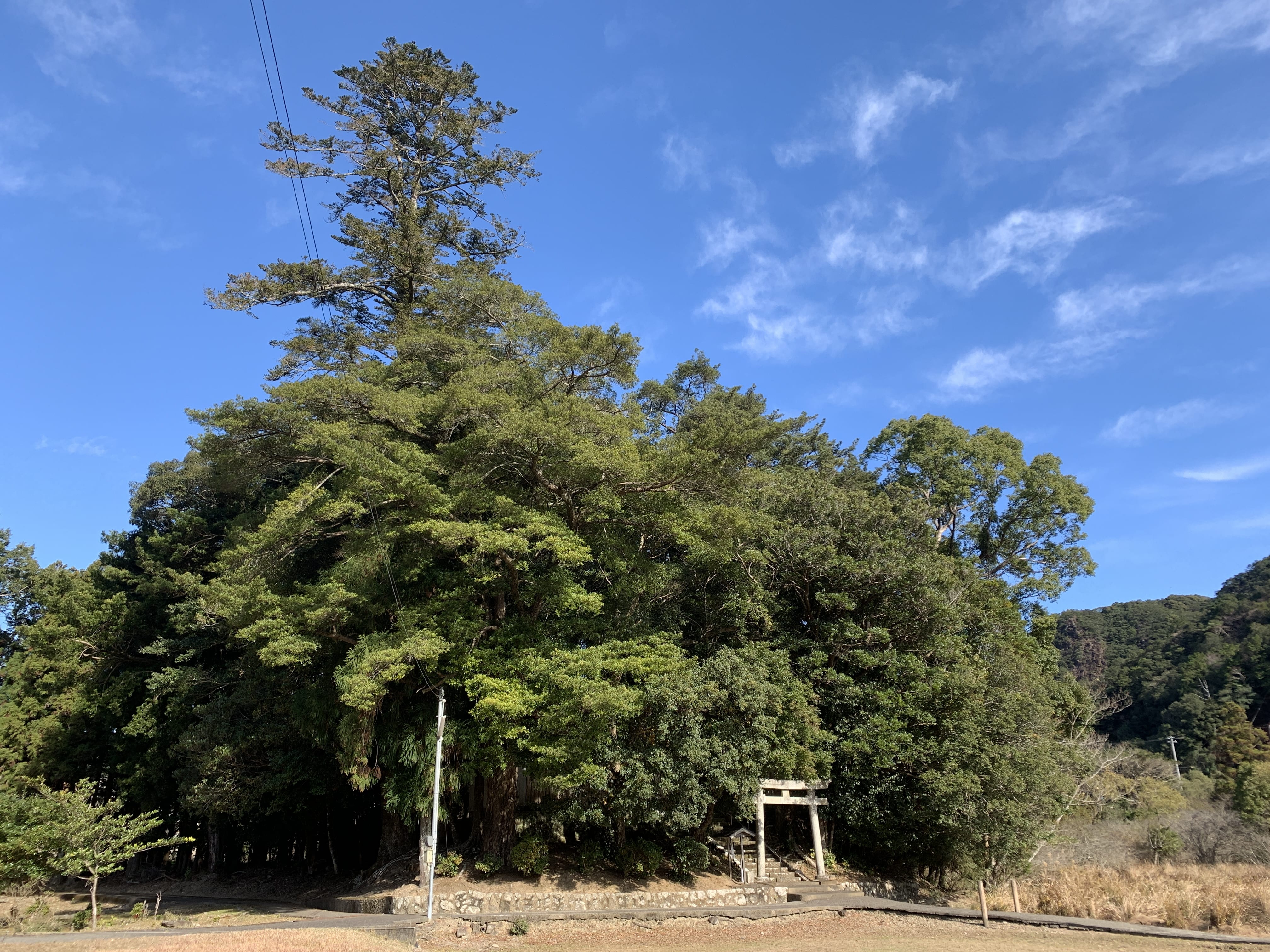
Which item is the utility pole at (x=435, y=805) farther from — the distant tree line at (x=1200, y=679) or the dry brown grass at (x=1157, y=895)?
the distant tree line at (x=1200, y=679)

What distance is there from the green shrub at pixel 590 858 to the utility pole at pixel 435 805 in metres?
3.41

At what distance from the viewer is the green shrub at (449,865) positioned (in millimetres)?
17391

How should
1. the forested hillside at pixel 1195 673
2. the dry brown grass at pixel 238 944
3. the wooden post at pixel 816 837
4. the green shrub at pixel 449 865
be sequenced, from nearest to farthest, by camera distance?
the dry brown grass at pixel 238 944 < the green shrub at pixel 449 865 < the wooden post at pixel 816 837 < the forested hillside at pixel 1195 673

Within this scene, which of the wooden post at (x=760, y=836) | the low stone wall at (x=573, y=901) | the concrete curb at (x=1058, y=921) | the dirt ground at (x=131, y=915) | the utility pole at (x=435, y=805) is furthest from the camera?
the wooden post at (x=760, y=836)

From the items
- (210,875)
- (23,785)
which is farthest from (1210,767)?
(23,785)

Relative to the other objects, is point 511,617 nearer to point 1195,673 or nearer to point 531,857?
point 531,857

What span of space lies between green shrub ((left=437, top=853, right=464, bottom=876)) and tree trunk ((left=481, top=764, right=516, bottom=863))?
2.08 ft

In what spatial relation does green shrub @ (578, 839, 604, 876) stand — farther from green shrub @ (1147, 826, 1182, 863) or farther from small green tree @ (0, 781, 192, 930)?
green shrub @ (1147, 826, 1182, 863)

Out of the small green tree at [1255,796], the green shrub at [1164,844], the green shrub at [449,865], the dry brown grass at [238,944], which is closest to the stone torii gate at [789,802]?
the green shrub at [449,865]

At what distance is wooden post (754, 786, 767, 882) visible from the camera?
18.2 m

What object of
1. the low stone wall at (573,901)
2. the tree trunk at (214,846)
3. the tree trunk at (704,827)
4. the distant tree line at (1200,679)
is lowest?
the tree trunk at (214,846)

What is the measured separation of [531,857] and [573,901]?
4.51 feet

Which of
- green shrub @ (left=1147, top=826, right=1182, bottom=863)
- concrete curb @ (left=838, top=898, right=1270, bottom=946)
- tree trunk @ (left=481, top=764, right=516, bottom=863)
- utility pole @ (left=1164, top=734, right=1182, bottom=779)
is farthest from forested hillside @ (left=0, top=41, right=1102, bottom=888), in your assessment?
utility pole @ (left=1164, top=734, right=1182, bottom=779)

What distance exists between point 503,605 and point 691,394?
66.8ft
